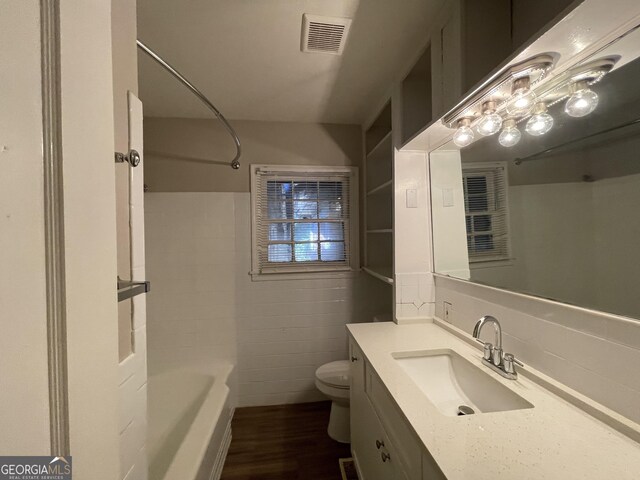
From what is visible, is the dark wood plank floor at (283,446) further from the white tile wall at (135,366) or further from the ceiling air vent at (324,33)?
the ceiling air vent at (324,33)

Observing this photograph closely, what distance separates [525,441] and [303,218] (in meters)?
1.88

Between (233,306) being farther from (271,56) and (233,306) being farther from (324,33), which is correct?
(324,33)

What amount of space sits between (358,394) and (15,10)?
1591mm

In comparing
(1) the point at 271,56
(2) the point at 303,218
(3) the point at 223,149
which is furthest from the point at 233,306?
(1) the point at 271,56

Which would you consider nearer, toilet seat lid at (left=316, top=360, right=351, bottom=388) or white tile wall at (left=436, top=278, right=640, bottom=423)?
white tile wall at (left=436, top=278, right=640, bottom=423)

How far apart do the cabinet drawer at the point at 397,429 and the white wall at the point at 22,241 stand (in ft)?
2.64

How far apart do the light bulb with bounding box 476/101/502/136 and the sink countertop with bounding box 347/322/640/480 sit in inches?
38.3

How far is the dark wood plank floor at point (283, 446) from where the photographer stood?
5.08 feet

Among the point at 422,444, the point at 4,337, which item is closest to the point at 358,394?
the point at 422,444

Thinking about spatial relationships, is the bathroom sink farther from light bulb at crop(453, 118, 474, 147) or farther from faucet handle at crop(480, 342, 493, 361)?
light bulb at crop(453, 118, 474, 147)

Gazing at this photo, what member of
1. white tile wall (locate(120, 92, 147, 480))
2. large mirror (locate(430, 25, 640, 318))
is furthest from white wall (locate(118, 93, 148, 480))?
large mirror (locate(430, 25, 640, 318))

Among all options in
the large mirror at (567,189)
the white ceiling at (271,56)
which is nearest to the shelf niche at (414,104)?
the white ceiling at (271,56)

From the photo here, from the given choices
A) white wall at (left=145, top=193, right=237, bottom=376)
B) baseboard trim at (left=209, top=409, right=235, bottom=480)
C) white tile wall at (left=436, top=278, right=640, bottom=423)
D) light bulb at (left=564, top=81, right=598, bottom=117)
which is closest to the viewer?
white tile wall at (left=436, top=278, right=640, bottom=423)

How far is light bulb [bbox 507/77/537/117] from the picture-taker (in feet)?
2.77
